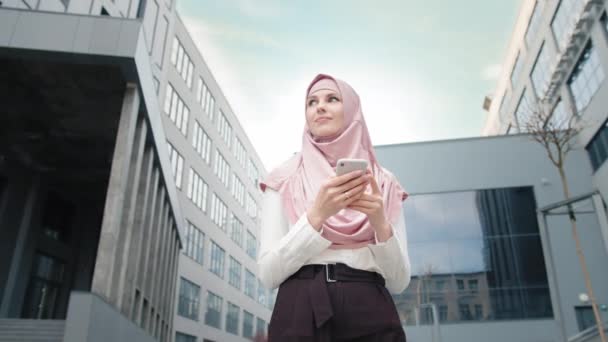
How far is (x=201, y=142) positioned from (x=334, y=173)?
1493 inches

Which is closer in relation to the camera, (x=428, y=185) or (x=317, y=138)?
(x=317, y=138)

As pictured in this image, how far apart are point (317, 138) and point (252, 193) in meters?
53.5

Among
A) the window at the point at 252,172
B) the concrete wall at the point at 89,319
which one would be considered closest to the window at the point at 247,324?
the window at the point at 252,172

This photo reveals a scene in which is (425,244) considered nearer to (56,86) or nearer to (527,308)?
(527,308)

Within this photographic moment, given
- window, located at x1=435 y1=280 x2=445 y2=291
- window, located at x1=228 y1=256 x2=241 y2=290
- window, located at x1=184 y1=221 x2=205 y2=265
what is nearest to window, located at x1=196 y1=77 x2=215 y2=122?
window, located at x1=184 y1=221 x2=205 y2=265

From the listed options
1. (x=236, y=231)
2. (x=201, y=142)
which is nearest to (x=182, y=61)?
(x=201, y=142)

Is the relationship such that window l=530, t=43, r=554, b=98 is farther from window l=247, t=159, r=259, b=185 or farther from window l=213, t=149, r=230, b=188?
window l=247, t=159, r=259, b=185

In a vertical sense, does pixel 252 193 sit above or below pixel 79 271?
above

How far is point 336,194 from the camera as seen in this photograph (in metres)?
1.94

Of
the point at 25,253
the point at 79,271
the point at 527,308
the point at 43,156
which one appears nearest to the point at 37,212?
the point at 25,253

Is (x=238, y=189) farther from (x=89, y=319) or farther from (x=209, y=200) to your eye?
(x=89, y=319)

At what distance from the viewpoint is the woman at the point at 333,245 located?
1987 millimetres

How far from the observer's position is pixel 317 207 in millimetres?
1982

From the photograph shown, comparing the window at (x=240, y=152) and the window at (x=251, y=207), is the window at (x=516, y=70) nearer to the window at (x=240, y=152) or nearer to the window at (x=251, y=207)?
the window at (x=240, y=152)
